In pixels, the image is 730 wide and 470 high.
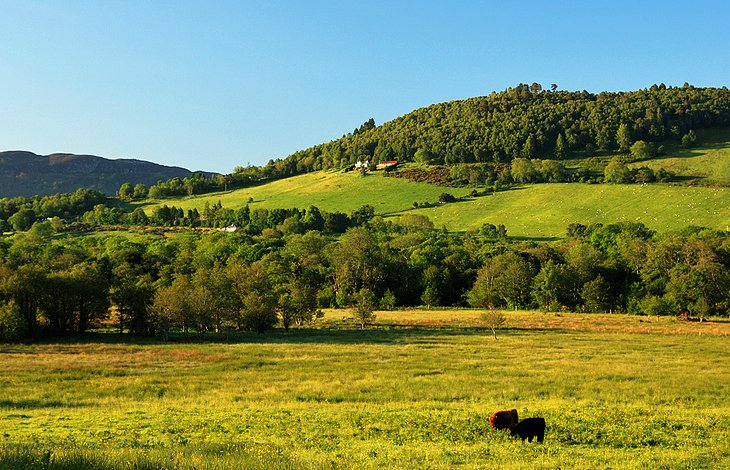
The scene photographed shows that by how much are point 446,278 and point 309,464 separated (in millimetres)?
100015

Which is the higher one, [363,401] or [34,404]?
[34,404]

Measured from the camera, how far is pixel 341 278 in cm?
11025

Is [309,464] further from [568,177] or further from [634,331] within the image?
[568,177]

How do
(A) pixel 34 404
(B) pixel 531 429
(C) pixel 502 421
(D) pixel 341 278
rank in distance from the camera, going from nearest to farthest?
(B) pixel 531 429
(C) pixel 502 421
(A) pixel 34 404
(D) pixel 341 278

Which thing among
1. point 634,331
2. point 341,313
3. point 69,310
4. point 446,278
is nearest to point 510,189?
point 446,278

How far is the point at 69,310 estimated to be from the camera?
65062 millimetres

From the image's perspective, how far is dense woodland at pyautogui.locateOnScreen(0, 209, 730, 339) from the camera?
64.6 m

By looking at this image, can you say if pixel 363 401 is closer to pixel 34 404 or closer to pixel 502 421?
pixel 502 421

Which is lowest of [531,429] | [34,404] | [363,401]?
[363,401]

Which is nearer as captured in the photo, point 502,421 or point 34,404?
point 502,421

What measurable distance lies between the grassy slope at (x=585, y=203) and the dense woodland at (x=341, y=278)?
11.7 metres

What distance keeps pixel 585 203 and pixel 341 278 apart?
85.2 m

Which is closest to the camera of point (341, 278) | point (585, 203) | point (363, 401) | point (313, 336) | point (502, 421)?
point (502, 421)

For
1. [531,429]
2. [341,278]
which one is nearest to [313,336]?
[531,429]
